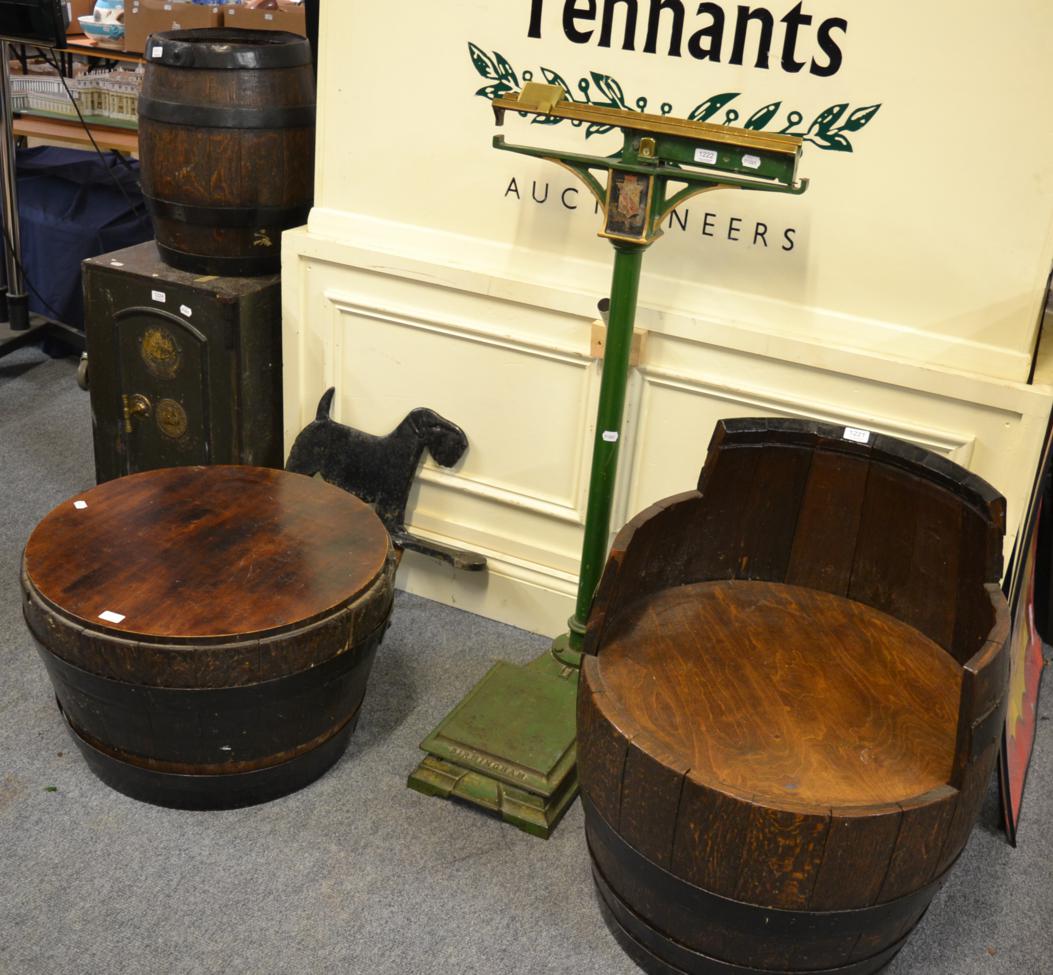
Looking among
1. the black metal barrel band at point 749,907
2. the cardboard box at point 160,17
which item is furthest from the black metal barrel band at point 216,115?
the black metal barrel band at point 749,907

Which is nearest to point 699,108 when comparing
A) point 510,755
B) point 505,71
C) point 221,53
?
point 505,71

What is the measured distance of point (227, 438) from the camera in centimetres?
306

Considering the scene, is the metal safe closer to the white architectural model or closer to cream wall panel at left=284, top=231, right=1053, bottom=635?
cream wall panel at left=284, top=231, right=1053, bottom=635

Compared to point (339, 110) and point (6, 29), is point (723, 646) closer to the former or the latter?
point (339, 110)

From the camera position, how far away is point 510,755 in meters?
2.43

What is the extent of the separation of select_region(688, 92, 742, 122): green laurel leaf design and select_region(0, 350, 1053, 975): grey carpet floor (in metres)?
1.41

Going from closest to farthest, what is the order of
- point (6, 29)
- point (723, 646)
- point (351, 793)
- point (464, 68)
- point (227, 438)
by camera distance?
point (723, 646) → point (351, 793) → point (464, 68) → point (227, 438) → point (6, 29)

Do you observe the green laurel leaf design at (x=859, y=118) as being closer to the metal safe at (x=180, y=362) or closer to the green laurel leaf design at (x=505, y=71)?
the green laurel leaf design at (x=505, y=71)

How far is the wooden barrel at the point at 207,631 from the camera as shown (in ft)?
6.97

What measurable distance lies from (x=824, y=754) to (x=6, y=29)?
11.2 ft

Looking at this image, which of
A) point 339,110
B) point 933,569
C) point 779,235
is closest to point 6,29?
point 339,110

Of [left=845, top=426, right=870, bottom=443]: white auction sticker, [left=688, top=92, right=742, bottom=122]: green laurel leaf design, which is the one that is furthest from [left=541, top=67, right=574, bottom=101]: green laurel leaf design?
[left=845, top=426, right=870, bottom=443]: white auction sticker

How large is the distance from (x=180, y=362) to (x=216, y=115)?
0.62m

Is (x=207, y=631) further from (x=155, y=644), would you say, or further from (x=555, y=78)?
(x=555, y=78)
